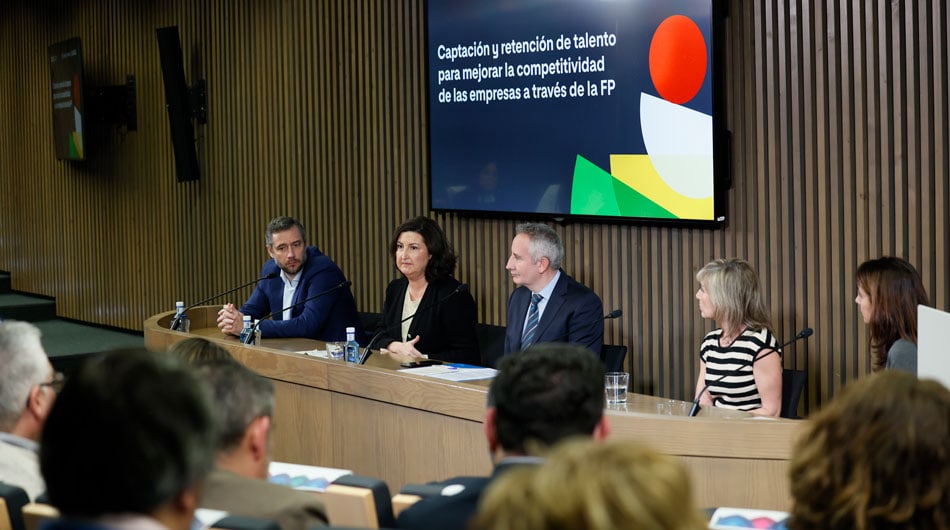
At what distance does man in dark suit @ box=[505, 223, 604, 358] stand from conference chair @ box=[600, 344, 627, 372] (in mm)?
51

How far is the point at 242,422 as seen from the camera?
2.29 m

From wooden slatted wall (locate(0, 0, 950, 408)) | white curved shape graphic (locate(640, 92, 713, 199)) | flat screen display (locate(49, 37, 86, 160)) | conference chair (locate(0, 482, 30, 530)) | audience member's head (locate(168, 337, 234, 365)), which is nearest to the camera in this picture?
conference chair (locate(0, 482, 30, 530))

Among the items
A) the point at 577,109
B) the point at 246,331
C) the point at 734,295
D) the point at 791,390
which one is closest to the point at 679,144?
the point at 577,109

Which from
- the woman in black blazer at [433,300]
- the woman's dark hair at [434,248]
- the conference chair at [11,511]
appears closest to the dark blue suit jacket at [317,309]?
the woman in black blazer at [433,300]

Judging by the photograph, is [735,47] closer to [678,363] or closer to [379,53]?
[678,363]

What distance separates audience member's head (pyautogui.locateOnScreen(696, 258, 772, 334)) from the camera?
4.38 metres

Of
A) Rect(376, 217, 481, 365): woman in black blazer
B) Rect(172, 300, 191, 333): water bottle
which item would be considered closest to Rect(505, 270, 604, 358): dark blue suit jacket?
Rect(376, 217, 481, 365): woman in black blazer

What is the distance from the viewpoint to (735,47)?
529cm

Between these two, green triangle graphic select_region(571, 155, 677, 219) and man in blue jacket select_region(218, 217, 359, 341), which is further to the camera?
man in blue jacket select_region(218, 217, 359, 341)

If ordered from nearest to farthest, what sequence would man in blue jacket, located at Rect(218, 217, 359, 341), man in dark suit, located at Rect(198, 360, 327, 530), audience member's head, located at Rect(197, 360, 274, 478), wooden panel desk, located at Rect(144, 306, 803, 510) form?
man in dark suit, located at Rect(198, 360, 327, 530) < audience member's head, located at Rect(197, 360, 274, 478) < wooden panel desk, located at Rect(144, 306, 803, 510) < man in blue jacket, located at Rect(218, 217, 359, 341)

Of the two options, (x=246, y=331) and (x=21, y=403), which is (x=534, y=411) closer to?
(x=21, y=403)

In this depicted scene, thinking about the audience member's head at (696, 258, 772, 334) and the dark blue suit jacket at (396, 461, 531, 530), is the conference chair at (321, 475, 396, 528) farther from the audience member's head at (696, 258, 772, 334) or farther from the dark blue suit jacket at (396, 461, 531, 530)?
the audience member's head at (696, 258, 772, 334)

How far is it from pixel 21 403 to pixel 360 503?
867 mm

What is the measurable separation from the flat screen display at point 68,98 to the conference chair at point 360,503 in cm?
810
